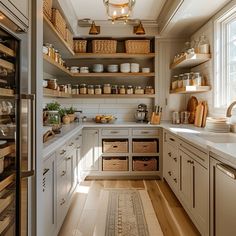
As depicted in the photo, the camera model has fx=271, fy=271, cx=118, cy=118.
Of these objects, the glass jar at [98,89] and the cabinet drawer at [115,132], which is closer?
the cabinet drawer at [115,132]

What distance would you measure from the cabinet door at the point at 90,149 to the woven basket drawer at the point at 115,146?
0.14 m

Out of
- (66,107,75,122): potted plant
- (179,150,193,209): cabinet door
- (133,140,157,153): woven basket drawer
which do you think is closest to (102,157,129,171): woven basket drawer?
(133,140,157,153): woven basket drawer

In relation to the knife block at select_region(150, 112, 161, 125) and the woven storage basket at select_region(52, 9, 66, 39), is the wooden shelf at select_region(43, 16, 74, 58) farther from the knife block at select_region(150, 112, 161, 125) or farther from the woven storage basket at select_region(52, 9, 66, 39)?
the knife block at select_region(150, 112, 161, 125)

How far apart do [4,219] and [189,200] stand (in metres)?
1.87

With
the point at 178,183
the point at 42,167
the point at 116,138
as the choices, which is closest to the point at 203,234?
the point at 178,183

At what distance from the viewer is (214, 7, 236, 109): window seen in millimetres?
3217

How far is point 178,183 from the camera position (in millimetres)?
3137

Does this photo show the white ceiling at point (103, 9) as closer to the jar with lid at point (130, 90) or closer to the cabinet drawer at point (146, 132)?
the jar with lid at point (130, 90)

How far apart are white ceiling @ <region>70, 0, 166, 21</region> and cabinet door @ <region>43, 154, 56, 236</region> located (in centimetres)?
243

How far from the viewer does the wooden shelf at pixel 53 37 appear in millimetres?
2725

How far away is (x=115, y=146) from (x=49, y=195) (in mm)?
2279

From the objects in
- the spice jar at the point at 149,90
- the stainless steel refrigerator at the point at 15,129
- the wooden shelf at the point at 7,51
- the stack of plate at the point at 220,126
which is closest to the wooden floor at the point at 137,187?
the stack of plate at the point at 220,126

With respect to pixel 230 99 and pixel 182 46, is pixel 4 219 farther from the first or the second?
pixel 182 46

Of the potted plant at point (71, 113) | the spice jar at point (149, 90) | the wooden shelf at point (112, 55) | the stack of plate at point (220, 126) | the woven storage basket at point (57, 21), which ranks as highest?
the woven storage basket at point (57, 21)
